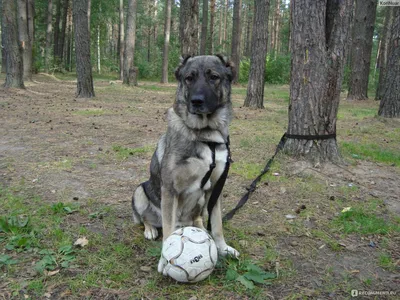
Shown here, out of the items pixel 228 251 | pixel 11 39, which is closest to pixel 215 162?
pixel 228 251

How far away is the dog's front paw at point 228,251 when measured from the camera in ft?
10.3

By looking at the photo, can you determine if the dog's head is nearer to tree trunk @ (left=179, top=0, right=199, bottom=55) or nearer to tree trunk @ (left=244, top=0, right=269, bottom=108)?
tree trunk @ (left=179, top=0, right=199, bottom=55)

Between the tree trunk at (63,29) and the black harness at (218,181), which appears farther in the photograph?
the tree trunk at (63,29)

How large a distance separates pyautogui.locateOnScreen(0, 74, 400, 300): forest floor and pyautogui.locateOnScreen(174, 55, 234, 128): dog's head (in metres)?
1.41

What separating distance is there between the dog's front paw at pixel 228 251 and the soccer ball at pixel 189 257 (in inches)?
14.9

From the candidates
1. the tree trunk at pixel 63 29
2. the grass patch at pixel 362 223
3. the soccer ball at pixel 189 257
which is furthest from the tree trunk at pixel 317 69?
the tree trunk at pixel 63 29

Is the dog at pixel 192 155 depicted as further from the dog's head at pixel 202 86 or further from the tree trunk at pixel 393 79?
the tree trunk at pixel 393 79

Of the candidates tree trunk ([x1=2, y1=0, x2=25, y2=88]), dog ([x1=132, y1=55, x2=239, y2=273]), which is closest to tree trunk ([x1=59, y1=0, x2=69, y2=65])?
tree trunk ([x1=2, y1=0, x2=25, y2=88])

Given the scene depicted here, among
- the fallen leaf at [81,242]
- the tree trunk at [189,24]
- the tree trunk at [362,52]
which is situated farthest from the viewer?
the tree trunk at [362,52]

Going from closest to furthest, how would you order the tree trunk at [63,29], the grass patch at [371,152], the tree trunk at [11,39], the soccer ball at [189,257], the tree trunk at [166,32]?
the soccer ball at [189,257] → the grass patch at [371,152] → the tree trunk at [11,39] → the tree trunk at [166,32] → the tree trunk at [63,29]

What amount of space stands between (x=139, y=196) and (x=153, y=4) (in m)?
57.2

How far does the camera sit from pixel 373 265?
10.1 feet

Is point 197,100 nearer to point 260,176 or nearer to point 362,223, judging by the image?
point 260,176

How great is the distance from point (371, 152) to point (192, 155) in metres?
5.12
